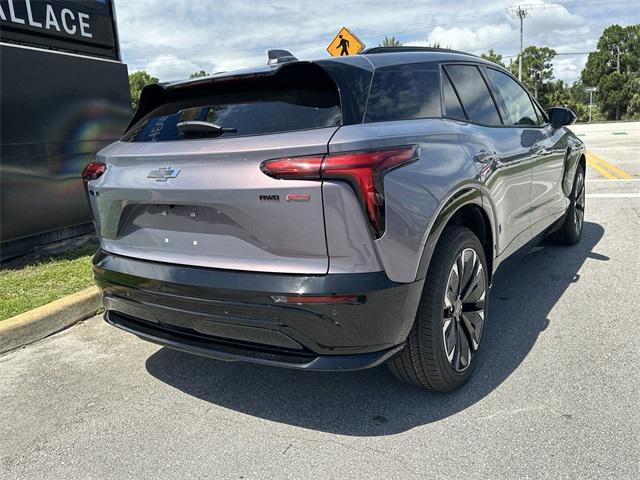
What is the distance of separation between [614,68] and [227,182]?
65.1 m

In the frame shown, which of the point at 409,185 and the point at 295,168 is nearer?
the point at 295,168

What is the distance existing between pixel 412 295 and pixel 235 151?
101 cm

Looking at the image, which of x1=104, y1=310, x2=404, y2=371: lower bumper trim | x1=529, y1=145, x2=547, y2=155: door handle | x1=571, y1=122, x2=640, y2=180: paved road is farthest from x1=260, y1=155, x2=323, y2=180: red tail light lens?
x1=571, y1=122, x2=640, y2=180: paved road

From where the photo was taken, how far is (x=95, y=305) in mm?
4457

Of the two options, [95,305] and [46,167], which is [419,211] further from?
[46,167]

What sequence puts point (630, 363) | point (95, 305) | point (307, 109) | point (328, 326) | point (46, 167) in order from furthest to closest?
point (46, 167) → point (95, 305) → point (630, 363) → point (307, 109) → point (328, 326)

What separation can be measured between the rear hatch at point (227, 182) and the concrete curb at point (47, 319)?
4.36 ft

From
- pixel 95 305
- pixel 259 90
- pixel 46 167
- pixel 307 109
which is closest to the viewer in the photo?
pixel 307 109

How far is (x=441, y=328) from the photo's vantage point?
9.07ft

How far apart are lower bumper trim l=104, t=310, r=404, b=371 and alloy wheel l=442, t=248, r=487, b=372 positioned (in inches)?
17.4

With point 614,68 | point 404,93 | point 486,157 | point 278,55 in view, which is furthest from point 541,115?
point 614,68

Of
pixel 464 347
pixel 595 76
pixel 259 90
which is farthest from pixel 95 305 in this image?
pixel 595 76

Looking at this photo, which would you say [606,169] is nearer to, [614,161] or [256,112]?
[614,161]

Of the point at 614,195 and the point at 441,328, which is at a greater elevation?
the point at 441,328
